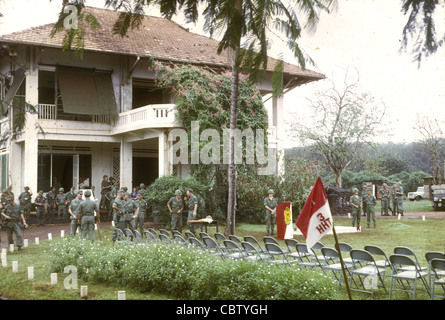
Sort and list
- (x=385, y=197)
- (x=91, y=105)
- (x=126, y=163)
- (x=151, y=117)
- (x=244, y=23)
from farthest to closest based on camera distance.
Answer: (x=385, y=197), (x=126, y=163), (x=91, y=105), (x=151, y=117), (x=244, y=23)

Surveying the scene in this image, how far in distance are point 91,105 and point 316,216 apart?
16.2m

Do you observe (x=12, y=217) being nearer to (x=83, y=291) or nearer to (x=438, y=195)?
(x=83, y=291)

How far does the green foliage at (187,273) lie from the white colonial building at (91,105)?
1001 cm

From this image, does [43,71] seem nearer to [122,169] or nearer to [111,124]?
[111,124]

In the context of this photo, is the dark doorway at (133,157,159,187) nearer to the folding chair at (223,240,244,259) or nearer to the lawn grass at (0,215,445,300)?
the lawn grass at (0,215,445,300)

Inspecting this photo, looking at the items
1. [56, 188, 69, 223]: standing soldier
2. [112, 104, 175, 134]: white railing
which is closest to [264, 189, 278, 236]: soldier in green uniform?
[112, 104, 175, 134]: white railing

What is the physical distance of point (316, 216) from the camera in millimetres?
5430

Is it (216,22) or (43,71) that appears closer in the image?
(216,22)

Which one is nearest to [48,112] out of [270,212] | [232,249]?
[270,212]

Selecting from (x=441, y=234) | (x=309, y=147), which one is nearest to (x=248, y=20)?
(x=441, y=234)

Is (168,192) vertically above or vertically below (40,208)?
above

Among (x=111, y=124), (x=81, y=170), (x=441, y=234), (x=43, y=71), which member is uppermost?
(x=43, y=71)
